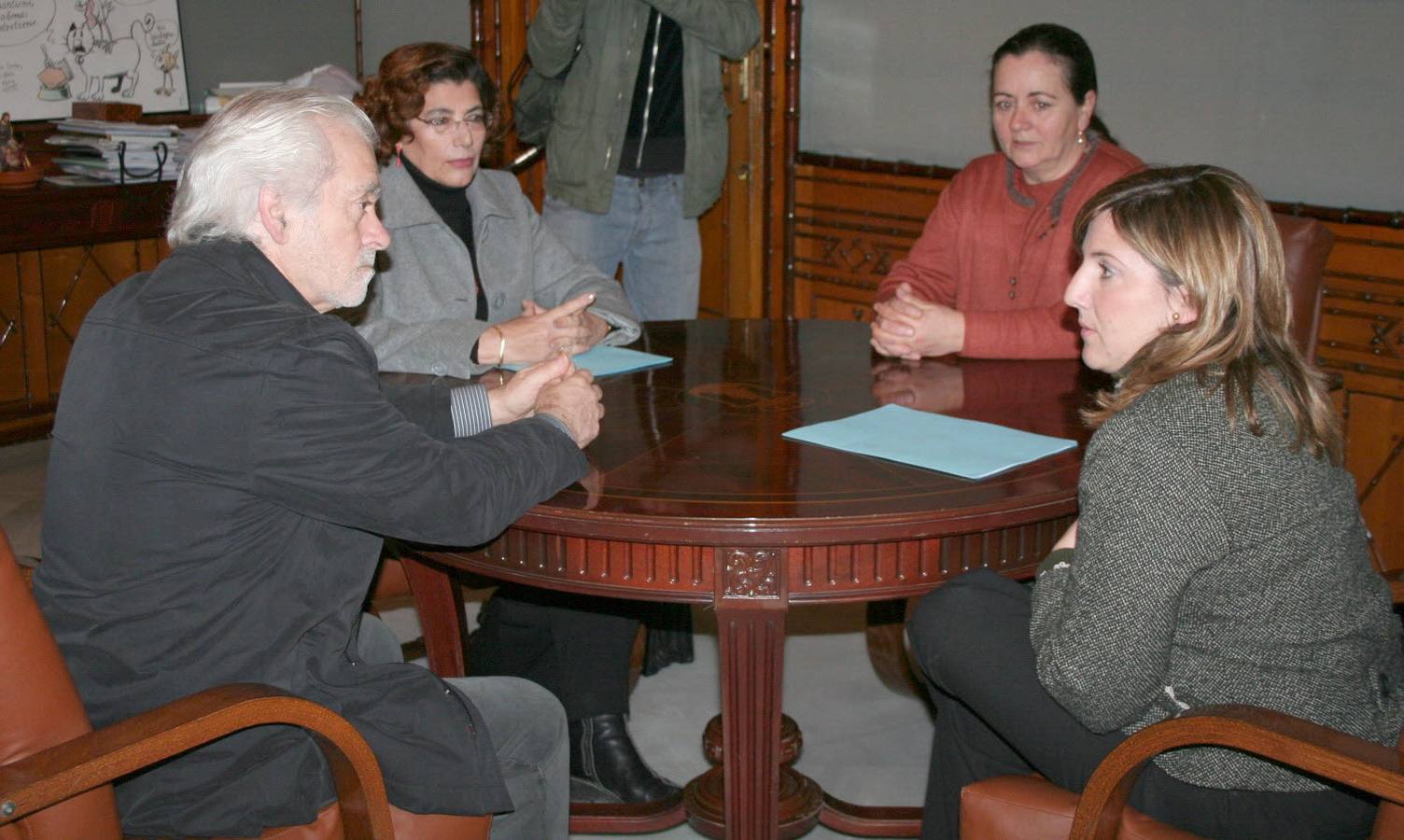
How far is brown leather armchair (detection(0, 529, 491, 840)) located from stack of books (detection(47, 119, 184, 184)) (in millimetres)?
3382

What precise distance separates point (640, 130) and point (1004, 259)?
1.53m

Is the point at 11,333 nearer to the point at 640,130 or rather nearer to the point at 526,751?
the point at 640,130

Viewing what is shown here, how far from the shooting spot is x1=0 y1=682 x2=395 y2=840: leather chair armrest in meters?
1.25

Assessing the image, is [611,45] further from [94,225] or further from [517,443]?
[517,443]

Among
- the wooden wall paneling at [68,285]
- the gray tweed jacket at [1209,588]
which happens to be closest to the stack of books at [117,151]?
the wooden wall paneling at [68,285]

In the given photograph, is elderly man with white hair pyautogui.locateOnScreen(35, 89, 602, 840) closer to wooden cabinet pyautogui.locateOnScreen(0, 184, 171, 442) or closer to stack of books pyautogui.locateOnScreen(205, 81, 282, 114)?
wooden cabinet pyautogui.locateOnScreen(0, 184, 171, 442)

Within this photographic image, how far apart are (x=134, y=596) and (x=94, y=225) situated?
3281 mm

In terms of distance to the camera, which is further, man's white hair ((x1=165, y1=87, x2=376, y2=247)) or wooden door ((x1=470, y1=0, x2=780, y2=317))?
wooden door ((x1=470, y1=0, x2=780, y2=317))

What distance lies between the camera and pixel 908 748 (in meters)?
2.71

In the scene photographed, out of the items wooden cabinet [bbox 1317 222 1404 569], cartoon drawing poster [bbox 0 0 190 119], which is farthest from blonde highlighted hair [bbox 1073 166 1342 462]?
cartoon drawing poster [bbox 0 0 190 119]

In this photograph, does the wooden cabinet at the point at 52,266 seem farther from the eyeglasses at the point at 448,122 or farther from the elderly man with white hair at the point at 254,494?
the elderly man with white hair at the point at 254,494

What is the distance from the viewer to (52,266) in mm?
4633

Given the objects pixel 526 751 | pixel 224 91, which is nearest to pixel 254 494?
pixel 526 751

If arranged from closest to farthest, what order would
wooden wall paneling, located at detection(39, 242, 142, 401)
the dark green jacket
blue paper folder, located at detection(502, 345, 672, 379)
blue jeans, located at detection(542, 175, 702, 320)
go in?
blue paper folder, located at detection(502, 345, 672, 379)
the dark green jacket
blue jeans, located at detection(542, 175, 702, 320)
wooden wall paneling, located at detection(39, 242, 142, 401)
